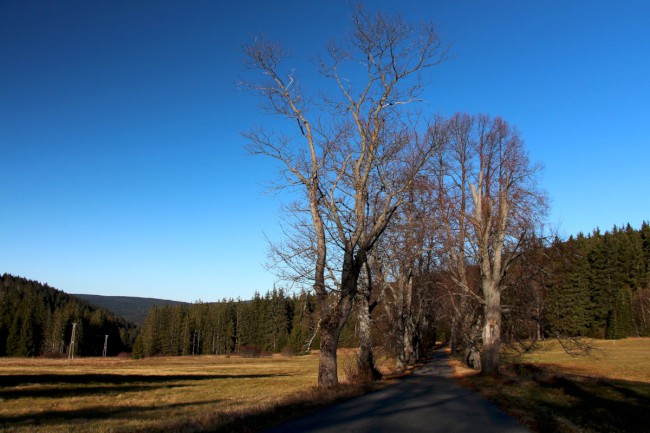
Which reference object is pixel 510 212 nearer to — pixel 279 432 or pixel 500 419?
pixel 500 419

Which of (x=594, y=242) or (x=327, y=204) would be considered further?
(x=594, y=242)

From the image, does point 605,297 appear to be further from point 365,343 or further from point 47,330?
point 47,330

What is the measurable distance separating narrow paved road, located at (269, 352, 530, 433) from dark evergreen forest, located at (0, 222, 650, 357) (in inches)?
166

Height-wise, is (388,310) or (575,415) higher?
(388,310)

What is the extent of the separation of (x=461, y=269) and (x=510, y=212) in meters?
3.88

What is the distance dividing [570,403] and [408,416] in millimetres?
5978

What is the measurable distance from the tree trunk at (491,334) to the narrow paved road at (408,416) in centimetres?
716

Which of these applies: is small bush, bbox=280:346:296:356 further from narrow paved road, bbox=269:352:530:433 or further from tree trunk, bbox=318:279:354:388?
narrow paved road, bbox=269:352:530:433

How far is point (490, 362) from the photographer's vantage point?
18797mm

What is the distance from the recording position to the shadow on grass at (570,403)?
8742mm

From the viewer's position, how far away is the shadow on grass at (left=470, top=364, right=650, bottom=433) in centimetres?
874

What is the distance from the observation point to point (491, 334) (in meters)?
19.2

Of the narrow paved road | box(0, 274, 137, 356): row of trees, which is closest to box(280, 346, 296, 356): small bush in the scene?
box(0, 274, 137, 356): row of trees

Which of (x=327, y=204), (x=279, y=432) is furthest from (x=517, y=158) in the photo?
(x=279, y=432)
